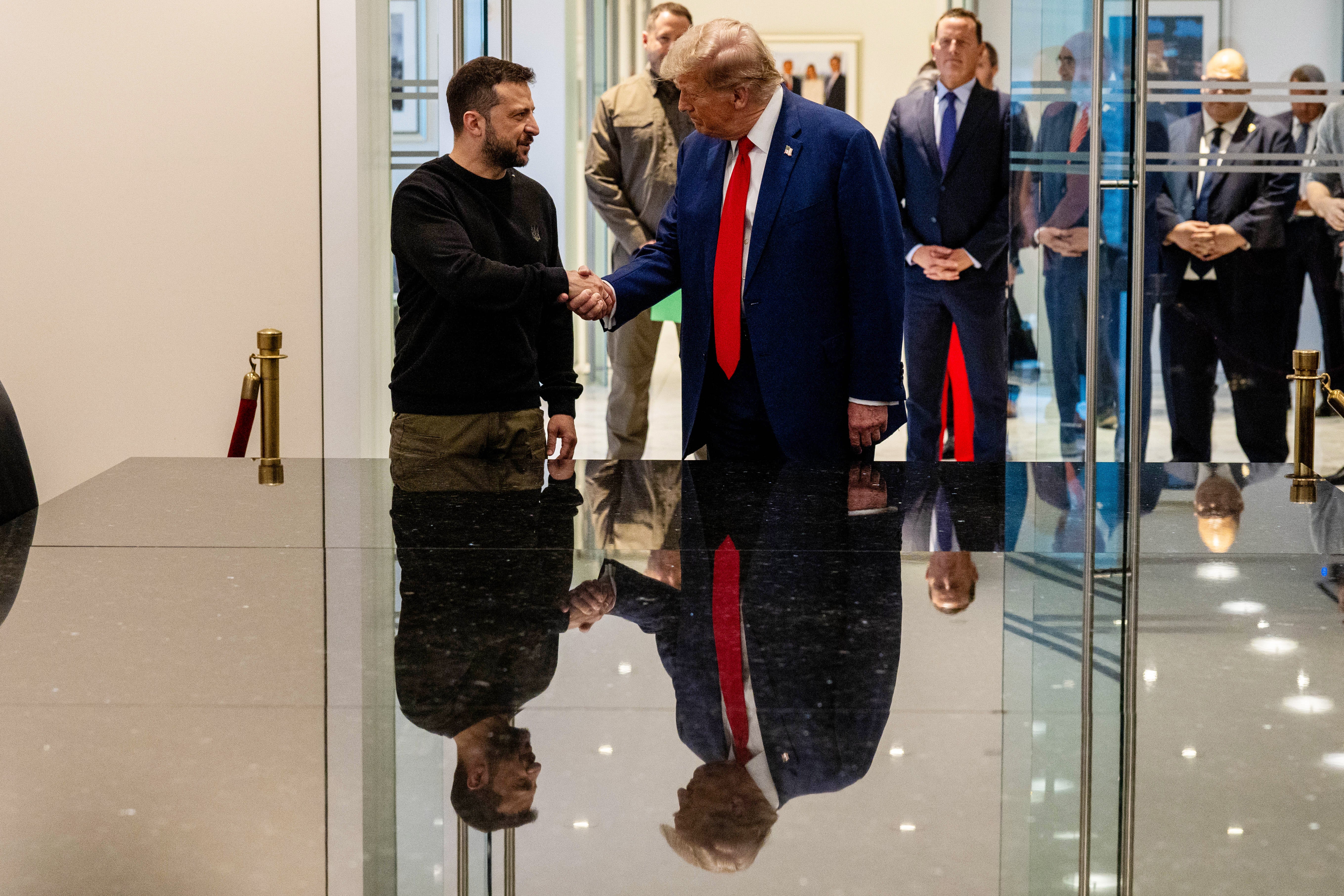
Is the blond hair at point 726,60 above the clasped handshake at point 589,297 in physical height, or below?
above

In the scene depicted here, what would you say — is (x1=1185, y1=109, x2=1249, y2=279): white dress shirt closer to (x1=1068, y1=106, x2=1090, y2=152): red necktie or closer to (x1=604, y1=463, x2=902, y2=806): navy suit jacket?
(x1=1068, y1=106, x2=1090, y2=152): red necktie

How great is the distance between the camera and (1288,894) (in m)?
0.83

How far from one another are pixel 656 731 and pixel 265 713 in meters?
0.30

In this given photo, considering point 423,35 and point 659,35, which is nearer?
point 423,35

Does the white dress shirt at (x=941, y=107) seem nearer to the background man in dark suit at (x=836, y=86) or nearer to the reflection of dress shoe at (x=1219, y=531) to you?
the reflection of dress shoe at (x=1219, y=531)

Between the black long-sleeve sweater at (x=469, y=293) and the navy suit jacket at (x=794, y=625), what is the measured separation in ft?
3.32

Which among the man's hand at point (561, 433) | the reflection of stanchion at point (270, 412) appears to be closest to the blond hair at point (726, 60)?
the man's hand at point (561, 433)

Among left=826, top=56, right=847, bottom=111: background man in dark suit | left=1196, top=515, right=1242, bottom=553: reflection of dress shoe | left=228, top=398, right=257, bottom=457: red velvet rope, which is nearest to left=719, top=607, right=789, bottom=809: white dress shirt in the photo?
left=1196, top=515, right=1242, bottom=553: reflection of dress shoe

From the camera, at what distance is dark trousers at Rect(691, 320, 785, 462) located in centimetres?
296

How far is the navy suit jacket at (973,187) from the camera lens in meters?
4.99

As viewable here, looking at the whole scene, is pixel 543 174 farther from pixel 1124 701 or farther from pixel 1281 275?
pixel 1124 701

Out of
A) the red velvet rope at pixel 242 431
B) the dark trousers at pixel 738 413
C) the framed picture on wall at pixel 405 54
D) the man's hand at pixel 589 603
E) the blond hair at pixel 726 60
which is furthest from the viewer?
the framed picture on wall at pixel 405 54

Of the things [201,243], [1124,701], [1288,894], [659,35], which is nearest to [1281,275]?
[659,35]

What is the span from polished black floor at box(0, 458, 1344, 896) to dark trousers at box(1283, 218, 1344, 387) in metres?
3.35
